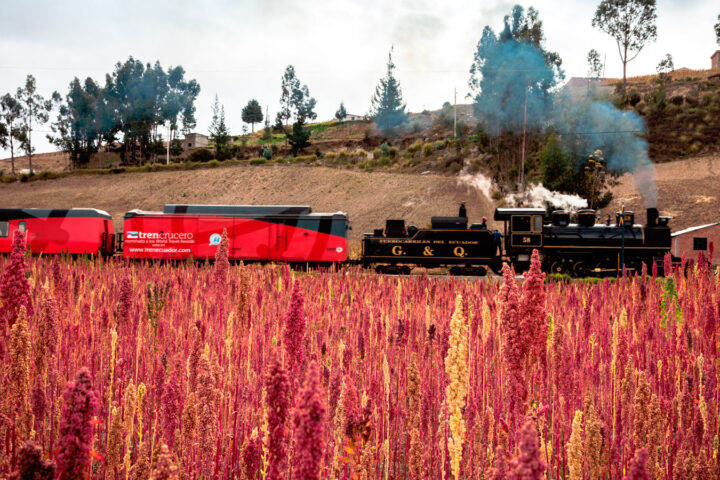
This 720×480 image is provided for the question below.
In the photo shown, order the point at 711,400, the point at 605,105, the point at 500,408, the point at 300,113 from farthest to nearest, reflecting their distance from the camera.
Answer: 1. the point at 300,113
2. the point at 605,105
3. the point at 500,408
4. the point at 711,400

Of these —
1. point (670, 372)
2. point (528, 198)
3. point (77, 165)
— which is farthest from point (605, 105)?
point (77, 165)

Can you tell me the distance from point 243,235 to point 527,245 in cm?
1284

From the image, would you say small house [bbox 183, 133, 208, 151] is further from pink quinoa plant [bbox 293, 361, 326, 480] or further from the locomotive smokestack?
pink quinoa plant [bbox 293, 361, 326, 480]

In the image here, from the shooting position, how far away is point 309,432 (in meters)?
1.25

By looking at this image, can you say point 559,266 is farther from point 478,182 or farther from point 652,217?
point 478,182

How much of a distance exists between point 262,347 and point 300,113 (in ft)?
315

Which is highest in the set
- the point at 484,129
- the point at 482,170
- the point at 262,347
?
the point at 484,129

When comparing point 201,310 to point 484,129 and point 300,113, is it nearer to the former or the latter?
point 484,129

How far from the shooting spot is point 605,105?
2120 inches

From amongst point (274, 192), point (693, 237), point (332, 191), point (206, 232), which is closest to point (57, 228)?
point (206, 232)

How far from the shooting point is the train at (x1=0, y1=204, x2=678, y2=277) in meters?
21.5

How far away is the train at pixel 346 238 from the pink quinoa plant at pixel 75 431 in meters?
20.1

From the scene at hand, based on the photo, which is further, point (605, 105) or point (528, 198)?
point (605, 105)

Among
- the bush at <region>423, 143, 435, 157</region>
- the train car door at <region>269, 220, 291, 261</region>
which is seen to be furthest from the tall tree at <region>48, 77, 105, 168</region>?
the train car door at <region>269, 220, 291, 261</region>
